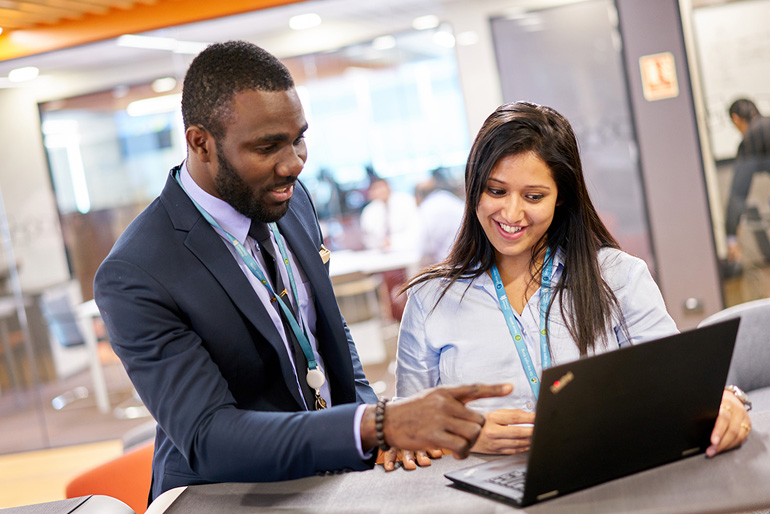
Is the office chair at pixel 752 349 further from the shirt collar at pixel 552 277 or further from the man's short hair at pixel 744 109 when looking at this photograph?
the man's short hair at pixel 744 109

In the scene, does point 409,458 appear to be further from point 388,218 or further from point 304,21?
point 304,21

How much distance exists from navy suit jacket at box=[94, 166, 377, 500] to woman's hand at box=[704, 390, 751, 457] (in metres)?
0.63

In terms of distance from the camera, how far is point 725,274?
16.9 feet

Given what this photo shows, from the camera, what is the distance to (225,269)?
153 cm

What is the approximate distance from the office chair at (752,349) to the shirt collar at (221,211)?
1.79 metres

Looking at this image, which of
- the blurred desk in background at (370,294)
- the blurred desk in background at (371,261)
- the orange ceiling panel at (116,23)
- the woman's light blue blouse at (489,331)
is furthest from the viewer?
the blurred desk in background at (370,294)

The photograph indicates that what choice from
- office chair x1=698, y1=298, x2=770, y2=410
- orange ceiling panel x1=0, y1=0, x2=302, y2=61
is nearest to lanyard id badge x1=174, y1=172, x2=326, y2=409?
office chair x1=698, y1=298, x2=770, y2=410

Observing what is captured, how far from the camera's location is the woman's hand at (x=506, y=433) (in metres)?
1.43

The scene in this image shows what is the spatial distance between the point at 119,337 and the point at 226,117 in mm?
499

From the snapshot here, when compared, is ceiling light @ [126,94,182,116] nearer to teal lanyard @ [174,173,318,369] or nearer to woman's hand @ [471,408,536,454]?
teal lanyard @ [174,173,318,369]

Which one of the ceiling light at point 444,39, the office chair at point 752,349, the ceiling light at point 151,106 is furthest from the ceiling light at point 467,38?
the office chair at point 752,349

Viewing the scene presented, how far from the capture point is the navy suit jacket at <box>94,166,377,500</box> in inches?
51.1

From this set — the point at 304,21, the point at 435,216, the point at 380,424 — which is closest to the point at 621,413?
the point at 380,424

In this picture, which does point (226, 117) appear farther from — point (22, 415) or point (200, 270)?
point (22, 415)
